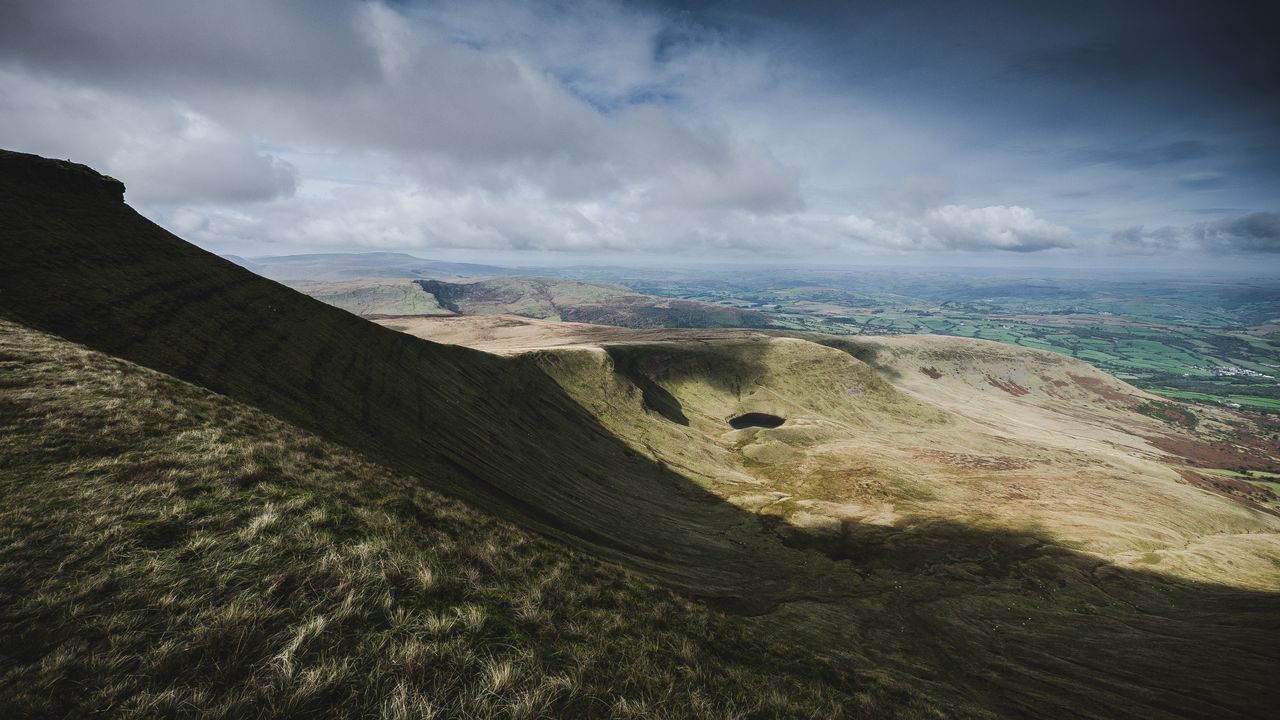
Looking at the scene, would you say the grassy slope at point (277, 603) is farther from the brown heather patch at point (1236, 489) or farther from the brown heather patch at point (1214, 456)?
the brown heather patch at point (1214, 456)

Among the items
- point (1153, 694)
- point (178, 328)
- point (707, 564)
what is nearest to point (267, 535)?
point (178, 328)

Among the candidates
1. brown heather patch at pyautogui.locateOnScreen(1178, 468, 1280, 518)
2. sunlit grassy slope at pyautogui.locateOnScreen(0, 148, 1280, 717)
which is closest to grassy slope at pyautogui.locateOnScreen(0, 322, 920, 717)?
sunlit grassy slope at pyautogui.locateOnScreen(0, 148, 1280, 717)

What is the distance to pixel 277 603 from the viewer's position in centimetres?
775

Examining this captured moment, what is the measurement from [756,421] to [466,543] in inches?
5580

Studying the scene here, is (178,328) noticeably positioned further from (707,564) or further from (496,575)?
(707,564)

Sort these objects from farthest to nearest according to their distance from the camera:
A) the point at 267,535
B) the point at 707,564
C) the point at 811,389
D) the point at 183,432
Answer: the point at 811,389
the point at 707,564
the point at 183,432
the point at 267,535

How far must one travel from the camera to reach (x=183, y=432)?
50.0 ft

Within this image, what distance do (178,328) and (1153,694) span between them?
79816 mm

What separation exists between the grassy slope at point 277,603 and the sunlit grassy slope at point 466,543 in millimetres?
74

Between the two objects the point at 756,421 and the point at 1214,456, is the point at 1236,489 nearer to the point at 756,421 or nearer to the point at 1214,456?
the point at 1214,456

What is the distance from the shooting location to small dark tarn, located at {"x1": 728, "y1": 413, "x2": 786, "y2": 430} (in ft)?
474

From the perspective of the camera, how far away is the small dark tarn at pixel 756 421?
474 feet

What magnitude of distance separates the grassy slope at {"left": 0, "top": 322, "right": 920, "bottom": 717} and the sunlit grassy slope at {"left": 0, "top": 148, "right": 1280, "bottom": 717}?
0.07 metres

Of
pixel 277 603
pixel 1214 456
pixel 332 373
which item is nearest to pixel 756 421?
pixel 332 373
